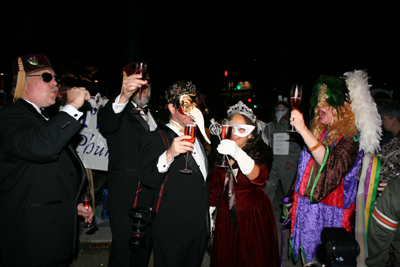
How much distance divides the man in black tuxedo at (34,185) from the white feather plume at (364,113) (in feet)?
9.30

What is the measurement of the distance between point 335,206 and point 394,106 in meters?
2.05

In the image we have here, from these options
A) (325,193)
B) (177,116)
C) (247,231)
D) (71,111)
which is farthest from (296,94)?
(71,111)

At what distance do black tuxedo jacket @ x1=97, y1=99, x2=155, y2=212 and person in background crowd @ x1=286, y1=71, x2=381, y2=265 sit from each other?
183 centimetres

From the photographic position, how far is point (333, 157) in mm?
2535

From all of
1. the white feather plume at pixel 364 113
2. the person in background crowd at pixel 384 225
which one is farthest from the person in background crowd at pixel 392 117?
the person in background crowd at pixel 384 225

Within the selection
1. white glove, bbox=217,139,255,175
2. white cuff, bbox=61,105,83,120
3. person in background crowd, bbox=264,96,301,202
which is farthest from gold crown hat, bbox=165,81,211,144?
person in background crowd, bbox=264,96,301,202

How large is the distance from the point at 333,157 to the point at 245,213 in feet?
3.68

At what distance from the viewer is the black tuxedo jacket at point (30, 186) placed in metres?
1.88

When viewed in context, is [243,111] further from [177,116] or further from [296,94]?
[177,116]

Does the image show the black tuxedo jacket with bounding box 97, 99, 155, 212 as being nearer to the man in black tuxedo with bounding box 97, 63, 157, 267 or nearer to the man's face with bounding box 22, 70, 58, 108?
the man in black tuxedo with bounding box 97, 63, 157, 267

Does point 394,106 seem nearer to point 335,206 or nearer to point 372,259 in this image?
point 335,206

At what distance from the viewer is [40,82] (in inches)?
88.4

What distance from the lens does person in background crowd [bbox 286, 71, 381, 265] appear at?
2541mm

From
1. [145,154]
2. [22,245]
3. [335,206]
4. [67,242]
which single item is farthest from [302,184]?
[22,245]
